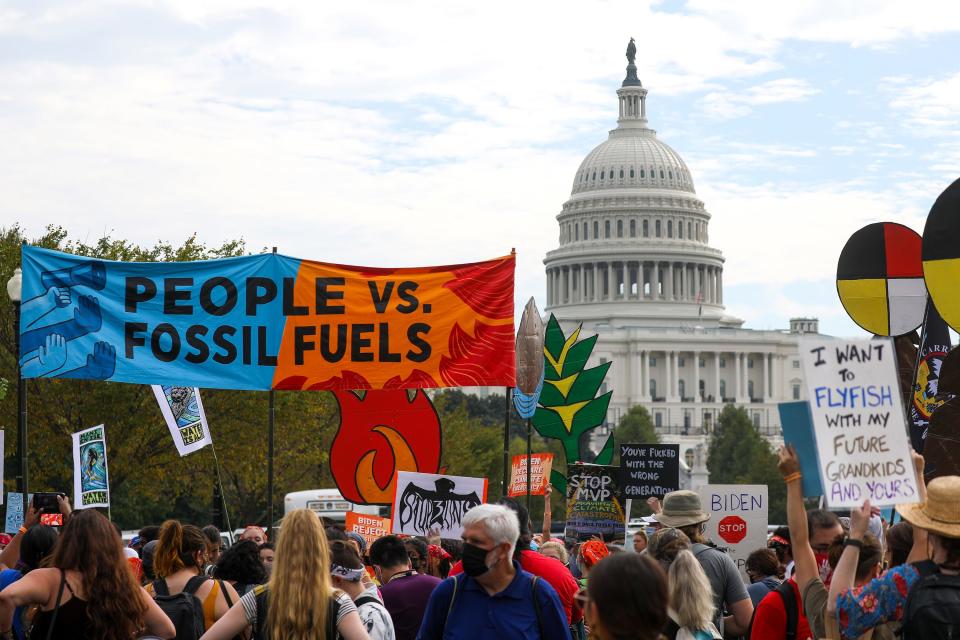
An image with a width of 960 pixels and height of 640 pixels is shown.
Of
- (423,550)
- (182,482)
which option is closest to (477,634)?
(423,550)

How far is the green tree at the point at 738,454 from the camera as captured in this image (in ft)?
291

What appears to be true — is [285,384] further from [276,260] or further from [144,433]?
[144,433]

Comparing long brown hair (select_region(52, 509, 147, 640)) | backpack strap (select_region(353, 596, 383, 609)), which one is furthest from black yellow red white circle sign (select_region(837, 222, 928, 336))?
long brown hair (select_region(52, 509, 147, 640))

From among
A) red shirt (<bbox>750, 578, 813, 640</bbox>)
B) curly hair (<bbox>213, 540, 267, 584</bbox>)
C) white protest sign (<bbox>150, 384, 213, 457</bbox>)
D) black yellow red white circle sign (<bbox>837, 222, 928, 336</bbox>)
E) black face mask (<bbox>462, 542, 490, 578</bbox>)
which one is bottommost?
red shirt (<bbox>750, 578, 813, 640</bbox>)

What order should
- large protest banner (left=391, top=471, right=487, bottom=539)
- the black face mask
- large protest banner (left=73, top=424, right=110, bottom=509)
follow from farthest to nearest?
large protest banner (left=73, top=424, right=110, bottom=509) < large protest banner (left=391, top=471, right=487, bottom=539) < the black face mask

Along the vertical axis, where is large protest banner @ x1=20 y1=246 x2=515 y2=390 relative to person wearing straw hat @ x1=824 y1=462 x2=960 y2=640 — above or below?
above

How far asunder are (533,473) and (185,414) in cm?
692

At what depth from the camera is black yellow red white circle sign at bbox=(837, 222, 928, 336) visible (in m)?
14.6

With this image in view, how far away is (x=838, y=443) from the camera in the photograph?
5.89 m

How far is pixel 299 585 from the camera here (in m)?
6.66

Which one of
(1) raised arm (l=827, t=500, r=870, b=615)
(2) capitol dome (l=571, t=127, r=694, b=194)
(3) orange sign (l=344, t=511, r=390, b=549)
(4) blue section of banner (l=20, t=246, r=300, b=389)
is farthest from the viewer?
(2) capitol dome (l=571, t=127, r=694, b=194)

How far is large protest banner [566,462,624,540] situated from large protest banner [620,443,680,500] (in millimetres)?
212

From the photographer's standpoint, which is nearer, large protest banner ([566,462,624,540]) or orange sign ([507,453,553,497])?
large protest banner ([566,462,624,540])

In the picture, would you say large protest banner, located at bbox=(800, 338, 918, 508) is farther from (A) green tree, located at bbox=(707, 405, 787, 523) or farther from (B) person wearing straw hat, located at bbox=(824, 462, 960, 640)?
(A) green tree, located at bbox=(707, 405, 787, 523)
